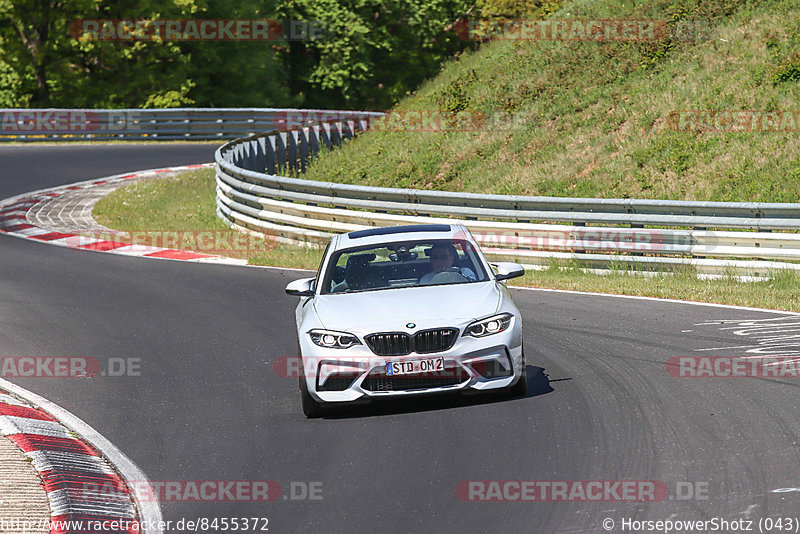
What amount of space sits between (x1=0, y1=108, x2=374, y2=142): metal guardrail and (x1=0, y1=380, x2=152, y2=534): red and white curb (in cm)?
3354

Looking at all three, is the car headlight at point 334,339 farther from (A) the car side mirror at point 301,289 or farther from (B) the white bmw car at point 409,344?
(A) the car side mirror at point 301,289

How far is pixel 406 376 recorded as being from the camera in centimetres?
902

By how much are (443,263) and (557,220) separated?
24.7 ft

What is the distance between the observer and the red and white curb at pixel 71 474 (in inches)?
272

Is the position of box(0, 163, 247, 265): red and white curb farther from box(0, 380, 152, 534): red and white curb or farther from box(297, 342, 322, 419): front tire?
box(0, 380, 152, 534): red and white curb

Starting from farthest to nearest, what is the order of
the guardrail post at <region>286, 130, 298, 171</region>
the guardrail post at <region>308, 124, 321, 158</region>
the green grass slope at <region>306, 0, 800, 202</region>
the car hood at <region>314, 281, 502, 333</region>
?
the guardrail post at <region>308, 124, 321, 158</region>, the guardrail post at <region>286, 130, 298, 171</region>, the green grass slope at <region>306, 0, 800, 202</region>, the car hood at <region>314, 281, 502, 333</region>

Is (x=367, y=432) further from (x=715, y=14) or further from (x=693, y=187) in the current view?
(x=715, y=14)

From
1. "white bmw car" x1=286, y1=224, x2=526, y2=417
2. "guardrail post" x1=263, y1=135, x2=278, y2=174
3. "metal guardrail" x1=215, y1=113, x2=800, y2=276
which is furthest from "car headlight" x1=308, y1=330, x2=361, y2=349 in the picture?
"guardrail post" x1=263, y1=135, x2=278, y2=174

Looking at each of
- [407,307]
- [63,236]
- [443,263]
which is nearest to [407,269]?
[443,263]

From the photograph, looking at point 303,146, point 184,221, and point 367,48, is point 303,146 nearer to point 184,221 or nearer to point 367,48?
point 184,221

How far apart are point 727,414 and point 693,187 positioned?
562 inches

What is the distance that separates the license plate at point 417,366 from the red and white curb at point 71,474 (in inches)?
84.7

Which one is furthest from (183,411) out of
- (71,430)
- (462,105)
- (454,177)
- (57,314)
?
(462,105)

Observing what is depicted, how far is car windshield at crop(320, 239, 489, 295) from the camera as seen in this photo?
10227mm
